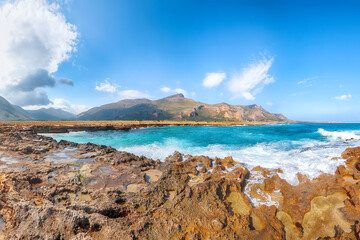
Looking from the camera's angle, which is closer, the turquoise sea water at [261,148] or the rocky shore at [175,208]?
the rocky shore at [175,208]

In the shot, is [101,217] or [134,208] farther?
[134,208]

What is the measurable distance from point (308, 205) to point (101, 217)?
6.64m

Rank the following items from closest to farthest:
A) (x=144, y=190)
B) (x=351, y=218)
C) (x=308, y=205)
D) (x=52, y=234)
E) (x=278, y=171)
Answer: (x=52, y=234)
(x=351, y=218)
(x=308, y=205)
(x=144, y=190)
(x=278, y=171)

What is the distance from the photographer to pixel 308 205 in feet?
16.5

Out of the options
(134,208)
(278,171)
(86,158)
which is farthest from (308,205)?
(86,158)

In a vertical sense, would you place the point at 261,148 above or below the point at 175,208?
below

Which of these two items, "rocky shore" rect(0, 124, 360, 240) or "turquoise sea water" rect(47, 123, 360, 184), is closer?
"rocky shore" rect(0, 124, 360, 240)

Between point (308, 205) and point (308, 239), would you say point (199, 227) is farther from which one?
point (308, 205)

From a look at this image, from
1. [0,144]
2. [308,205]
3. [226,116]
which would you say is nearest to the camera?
[308,205]

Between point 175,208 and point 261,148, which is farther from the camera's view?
point 261,148

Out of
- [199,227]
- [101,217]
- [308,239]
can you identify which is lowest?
[308,239]

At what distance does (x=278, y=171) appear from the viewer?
27.5ft

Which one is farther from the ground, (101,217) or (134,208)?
(101,217)

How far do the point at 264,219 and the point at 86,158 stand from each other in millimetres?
12354
